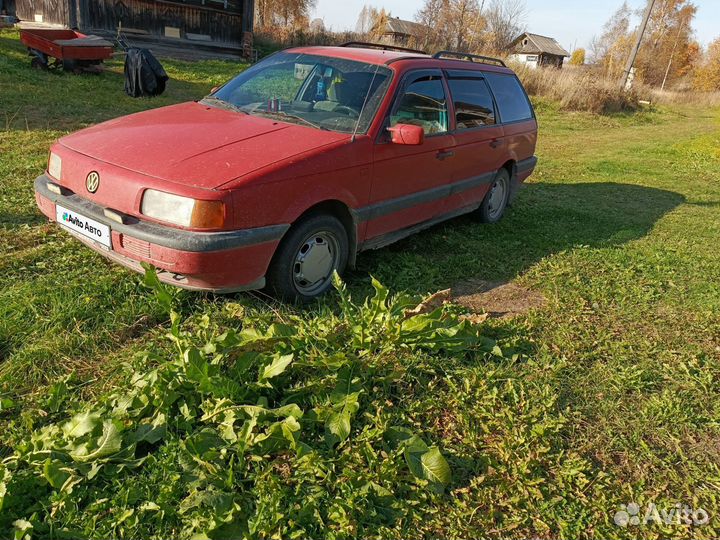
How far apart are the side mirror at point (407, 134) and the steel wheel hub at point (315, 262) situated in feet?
2.86

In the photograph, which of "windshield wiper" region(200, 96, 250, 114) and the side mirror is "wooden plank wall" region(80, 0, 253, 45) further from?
the side mirror

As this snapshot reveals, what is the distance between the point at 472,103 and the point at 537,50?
6357cm

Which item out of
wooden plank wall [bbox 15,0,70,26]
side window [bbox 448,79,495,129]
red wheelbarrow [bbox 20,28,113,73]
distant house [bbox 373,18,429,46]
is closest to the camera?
side window [bbox 448,79,495,129]

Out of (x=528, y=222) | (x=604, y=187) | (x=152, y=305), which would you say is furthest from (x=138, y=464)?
(x=604, y=187)

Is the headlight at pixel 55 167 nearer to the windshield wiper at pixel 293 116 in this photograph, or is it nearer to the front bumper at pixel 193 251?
the front bumper at pixel 193 251

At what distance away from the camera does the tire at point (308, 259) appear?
3.46 metres

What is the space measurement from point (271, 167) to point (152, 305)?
115 centimetres

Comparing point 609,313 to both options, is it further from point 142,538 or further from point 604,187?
point 604,187

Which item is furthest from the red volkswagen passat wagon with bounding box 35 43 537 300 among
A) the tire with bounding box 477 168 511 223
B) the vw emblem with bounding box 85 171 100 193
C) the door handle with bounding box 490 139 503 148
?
the tire with bounding box 477 168 511 223

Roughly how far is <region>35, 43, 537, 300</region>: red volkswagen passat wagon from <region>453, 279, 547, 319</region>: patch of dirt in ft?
2.40

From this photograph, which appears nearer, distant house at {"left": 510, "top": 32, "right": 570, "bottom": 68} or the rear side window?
the rear side window

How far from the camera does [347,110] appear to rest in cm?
406

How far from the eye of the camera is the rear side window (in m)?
5.91

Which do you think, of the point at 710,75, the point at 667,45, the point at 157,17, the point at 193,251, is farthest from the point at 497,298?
the point at 667,45
